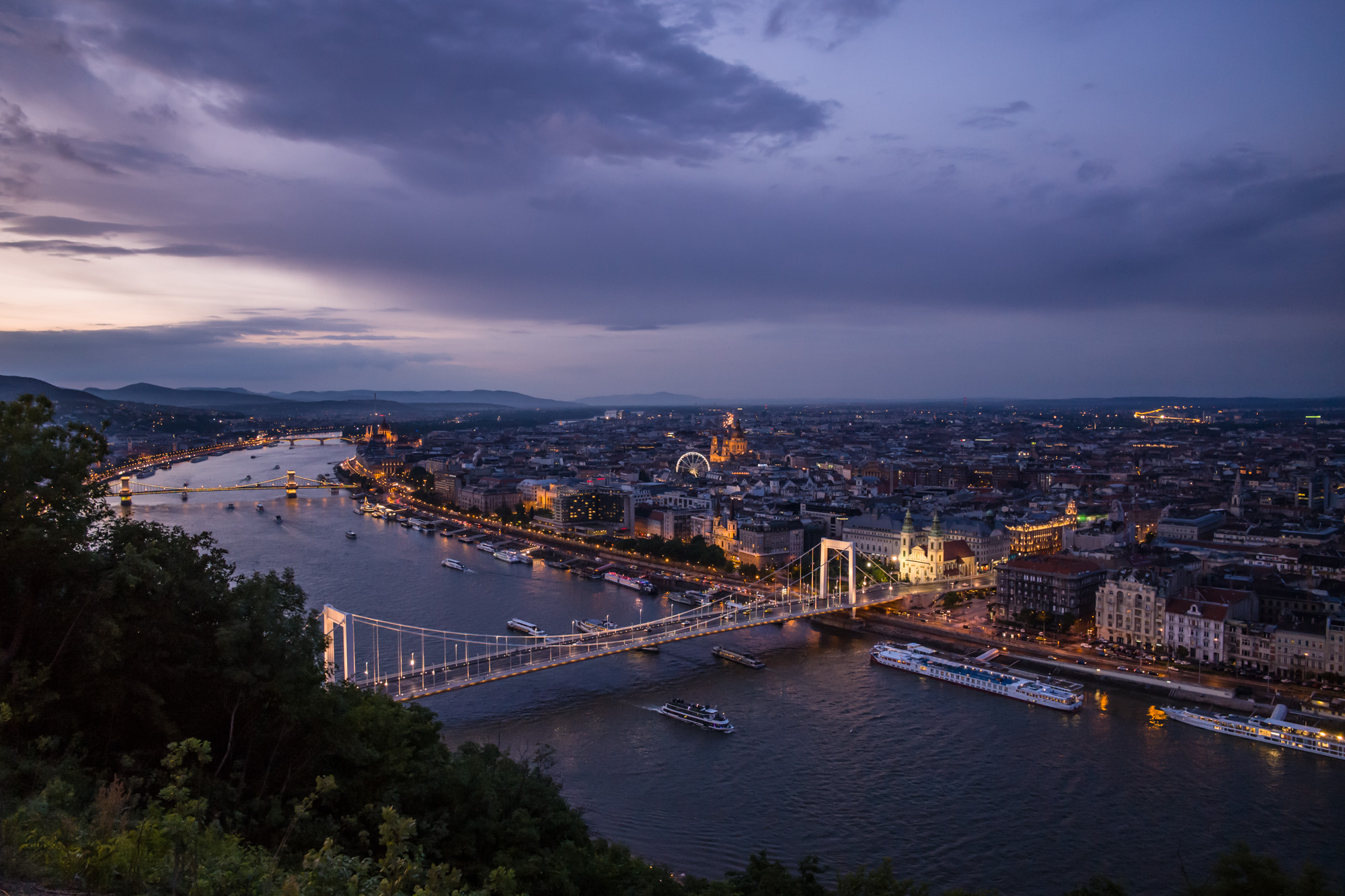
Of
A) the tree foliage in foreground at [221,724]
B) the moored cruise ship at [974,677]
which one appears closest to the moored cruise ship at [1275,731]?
the moored cruise ship at [974,677]

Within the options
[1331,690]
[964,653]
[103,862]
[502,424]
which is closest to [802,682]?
[964,653]

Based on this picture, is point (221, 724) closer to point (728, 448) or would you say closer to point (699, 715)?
point (699, 715)

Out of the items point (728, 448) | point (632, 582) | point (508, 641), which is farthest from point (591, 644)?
point (728, 448)

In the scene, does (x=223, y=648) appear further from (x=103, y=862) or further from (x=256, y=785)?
(x=103, y=862)

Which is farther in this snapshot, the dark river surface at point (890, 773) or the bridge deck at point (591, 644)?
the bridge deck at point (591, 644)

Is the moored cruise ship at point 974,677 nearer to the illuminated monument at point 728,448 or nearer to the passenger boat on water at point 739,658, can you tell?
the passenger boat on water at point 739,658

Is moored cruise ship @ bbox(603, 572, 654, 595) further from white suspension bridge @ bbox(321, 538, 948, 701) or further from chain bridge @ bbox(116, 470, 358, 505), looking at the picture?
chain bridge @ bbox(116, 470, 358, 505)

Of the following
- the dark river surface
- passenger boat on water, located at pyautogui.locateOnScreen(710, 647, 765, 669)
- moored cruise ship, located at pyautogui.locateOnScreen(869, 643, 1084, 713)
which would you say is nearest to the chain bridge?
the dark river surface
